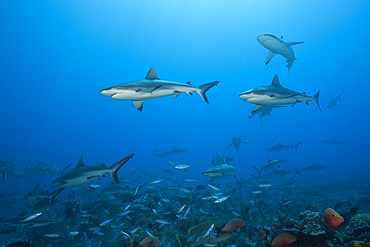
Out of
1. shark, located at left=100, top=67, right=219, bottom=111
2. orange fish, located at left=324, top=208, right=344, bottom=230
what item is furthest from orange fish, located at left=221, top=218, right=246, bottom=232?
shark, located at left=100, top=67, right=219, bottom=111

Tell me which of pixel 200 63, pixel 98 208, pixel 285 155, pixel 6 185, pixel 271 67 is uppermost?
pixel 200 63

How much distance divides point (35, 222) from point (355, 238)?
364 inches

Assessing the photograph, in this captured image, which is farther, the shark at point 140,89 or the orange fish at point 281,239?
the shark at point 140,89

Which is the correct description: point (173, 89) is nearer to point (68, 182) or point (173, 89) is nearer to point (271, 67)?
point (68, 182)

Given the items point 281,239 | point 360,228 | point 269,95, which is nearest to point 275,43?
point 269,95

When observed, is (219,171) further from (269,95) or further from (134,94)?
(134,94)

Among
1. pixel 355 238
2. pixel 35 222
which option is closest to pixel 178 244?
pixel 355 238

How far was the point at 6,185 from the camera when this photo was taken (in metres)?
45.0

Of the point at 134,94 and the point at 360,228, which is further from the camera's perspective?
the point at 134,94

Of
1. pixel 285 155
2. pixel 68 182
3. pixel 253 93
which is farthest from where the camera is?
pixel 285 155

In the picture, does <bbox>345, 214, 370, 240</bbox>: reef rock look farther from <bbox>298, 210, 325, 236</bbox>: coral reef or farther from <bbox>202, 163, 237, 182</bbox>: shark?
<bbox>202, 163, 237, 182</bbox>: shark

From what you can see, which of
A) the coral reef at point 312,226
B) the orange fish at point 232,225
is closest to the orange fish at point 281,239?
the coral reef at point 312,226

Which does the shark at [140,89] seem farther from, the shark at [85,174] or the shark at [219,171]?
the shark at [219,171]

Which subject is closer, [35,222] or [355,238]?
[355,238]
